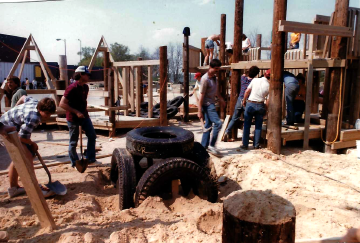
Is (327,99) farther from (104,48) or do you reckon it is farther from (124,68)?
(104,48)

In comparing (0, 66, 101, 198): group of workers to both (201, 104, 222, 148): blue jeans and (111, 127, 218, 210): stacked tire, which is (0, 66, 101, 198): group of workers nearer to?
(111, 127, 218, 210): stacked tire

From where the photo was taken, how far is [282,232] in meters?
2.16

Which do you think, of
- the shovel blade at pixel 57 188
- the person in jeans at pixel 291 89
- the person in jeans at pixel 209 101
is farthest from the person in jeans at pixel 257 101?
the shovel blade at pixel 57 188

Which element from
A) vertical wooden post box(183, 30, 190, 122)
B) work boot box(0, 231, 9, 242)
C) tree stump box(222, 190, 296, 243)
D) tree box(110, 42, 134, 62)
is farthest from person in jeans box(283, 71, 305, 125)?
tree box(110, 42, 134, 62)

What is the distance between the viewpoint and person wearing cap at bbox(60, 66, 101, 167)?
5.48 m

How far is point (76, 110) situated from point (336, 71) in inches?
232

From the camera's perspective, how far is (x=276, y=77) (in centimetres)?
630

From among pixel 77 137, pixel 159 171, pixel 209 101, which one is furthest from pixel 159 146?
pixel 209 101

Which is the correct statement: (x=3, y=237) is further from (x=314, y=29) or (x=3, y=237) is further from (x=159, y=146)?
(x=314, y=29)

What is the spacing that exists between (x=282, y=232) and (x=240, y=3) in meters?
6.83

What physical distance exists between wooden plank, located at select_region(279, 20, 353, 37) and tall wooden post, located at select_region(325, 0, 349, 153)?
0.85 feet

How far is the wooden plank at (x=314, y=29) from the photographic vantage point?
19.9ft

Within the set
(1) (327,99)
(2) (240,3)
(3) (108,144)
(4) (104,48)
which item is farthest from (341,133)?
(4) (104,48)

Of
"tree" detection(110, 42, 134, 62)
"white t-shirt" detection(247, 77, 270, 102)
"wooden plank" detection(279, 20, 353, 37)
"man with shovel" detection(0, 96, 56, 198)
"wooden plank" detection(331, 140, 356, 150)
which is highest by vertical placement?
"tree" detection(110, 42, 134, 62)
